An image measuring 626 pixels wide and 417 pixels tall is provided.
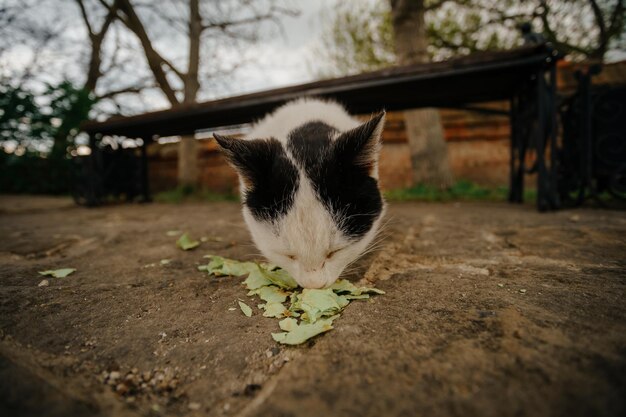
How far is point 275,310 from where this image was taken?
122cm

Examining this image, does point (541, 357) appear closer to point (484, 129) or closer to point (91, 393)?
point (91, 393)

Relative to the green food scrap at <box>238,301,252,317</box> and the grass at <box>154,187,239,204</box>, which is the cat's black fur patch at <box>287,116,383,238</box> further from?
the grass at <box>154,187,239,204</box>

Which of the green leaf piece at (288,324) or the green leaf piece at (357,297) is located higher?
the green leaf piece at (357,297)

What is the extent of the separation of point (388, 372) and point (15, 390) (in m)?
0.94

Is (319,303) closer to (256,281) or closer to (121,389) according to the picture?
(256,281)

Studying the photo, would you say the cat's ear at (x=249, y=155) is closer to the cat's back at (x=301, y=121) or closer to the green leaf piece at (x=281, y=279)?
the cat's back at (x=301, y=121)

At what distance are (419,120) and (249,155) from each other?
535cm

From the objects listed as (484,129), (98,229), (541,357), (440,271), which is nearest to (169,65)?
(98,229)

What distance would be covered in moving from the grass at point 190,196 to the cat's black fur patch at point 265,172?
5.11 m

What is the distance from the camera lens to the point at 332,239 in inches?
53.4

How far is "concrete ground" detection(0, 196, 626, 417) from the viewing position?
0.69 meters

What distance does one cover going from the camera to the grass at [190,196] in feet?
22.2

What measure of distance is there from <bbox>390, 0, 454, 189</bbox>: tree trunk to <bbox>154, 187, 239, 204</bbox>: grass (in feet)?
13.1

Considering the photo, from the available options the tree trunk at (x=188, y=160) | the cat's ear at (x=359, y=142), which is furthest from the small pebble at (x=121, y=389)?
the tree trunk at (x=188, y=160)
